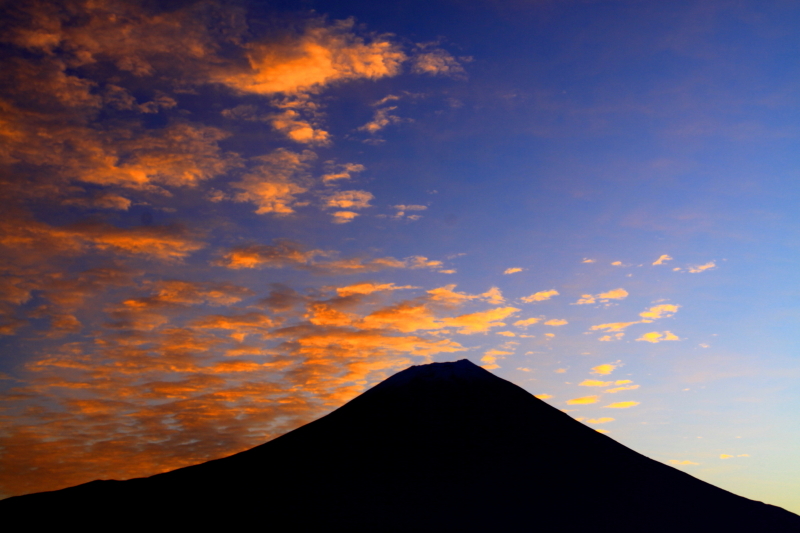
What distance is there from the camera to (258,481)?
55.7 m

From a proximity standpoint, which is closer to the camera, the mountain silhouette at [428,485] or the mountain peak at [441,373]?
the mountain silhouette at [428,485]

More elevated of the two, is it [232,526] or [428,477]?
[428,477]

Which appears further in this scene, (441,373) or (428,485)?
(441,373)

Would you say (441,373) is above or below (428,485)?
above

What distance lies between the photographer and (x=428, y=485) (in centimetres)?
5456

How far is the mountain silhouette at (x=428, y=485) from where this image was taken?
1903 inches

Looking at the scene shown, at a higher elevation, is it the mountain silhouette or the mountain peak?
the mountain peak

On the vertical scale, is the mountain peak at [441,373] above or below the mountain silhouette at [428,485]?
above

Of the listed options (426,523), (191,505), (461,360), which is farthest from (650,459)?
(191,505)

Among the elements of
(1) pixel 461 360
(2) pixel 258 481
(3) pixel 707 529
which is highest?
(1) pixel 461 360

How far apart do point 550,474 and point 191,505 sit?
33579mm

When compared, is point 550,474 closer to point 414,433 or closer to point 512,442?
point 512,442

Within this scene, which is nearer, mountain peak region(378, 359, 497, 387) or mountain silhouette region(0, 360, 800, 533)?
mountain silhouette region(0, 360, 800, 533)

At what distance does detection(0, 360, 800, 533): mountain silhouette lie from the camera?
159 ft
